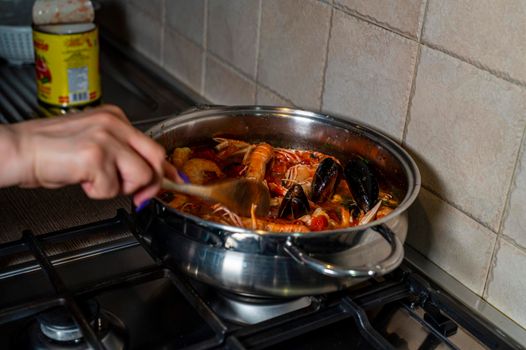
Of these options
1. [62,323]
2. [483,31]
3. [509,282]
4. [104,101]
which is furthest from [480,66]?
[104,101]

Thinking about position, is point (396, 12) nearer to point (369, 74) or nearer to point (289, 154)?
point (369, 74)

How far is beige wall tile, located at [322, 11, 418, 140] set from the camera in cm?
101

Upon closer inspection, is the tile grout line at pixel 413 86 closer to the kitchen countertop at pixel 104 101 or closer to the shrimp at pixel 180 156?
the shrimp at pixel 180 156

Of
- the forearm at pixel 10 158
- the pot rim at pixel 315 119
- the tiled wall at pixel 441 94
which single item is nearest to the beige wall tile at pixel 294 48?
the tiled wall at pixel 441 94

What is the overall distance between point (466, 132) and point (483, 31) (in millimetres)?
128

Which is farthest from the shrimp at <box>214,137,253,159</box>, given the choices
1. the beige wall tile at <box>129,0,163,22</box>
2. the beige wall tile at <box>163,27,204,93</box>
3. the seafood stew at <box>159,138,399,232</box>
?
the beige wall tile at <box>129,0,163,22</box>

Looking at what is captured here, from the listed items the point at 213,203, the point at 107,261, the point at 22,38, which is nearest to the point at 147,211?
the point at 213,203

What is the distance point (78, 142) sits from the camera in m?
0.70

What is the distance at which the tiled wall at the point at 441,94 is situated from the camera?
2.86 ft

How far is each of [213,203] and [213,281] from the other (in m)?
0.12

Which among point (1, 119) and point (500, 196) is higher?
point (500, 196)

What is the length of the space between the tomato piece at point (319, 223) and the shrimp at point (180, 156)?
0.21m

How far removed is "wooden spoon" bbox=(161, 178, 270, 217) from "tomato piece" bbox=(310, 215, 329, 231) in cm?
7

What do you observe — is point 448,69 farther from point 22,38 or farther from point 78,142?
point 22,38
